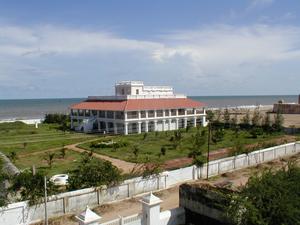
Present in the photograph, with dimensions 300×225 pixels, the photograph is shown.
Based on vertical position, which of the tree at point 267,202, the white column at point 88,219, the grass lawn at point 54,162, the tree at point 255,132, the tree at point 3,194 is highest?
the tree at point 267,202

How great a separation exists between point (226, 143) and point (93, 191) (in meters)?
24.0

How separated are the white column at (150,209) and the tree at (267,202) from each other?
9.76ft

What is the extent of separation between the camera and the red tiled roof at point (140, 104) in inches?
1993

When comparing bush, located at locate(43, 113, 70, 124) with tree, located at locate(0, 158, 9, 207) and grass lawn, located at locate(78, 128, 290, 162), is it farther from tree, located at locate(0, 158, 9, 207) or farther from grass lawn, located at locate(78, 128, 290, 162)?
tree, located at locate(0, 158, 9, 207)

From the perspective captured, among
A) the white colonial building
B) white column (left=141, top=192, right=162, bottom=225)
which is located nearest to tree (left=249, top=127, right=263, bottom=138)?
the white colonial building

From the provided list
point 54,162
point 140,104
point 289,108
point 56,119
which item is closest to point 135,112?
point 140,104

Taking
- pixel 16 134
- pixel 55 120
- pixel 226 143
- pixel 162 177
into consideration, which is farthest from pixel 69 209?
pixel 55 120

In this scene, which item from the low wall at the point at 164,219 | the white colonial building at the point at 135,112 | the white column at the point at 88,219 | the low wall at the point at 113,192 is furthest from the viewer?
the white colonial building at the point at 135,112

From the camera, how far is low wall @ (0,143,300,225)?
16656 millimetres

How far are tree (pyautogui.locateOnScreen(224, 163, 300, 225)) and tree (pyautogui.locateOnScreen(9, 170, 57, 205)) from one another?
9557mm

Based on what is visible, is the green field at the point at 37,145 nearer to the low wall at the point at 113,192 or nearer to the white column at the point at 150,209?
the low wall at the point at 113,192

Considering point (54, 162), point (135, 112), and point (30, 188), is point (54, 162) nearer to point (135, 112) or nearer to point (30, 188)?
point (30, 188)

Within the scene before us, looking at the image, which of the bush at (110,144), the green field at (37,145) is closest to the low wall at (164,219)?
the green field at (37,145)

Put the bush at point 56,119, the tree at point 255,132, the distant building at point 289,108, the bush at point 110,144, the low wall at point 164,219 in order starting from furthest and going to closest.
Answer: the distant building at point 289,108 < the bush at point 56,119 < the tree at point 255,132 < the bush at point 110,144 < the low wall at point 164,219
